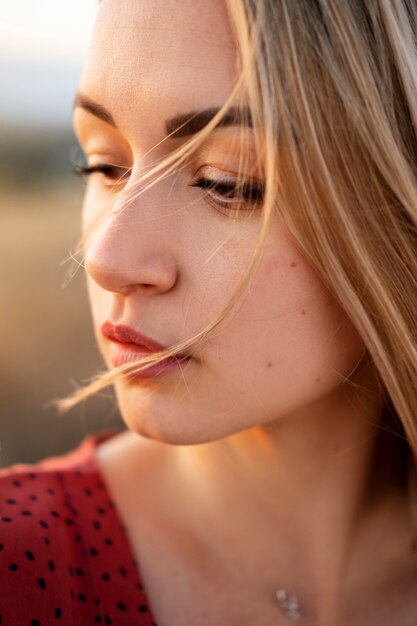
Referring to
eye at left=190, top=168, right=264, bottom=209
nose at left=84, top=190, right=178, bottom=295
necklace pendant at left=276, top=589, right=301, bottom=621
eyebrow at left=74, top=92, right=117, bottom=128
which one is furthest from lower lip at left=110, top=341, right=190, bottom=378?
necklace pendant at left=276, top=589, right=301, bottom=621

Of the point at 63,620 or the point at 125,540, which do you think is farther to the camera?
the point at 125,540

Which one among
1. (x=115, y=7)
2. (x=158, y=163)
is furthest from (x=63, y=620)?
(x=115, y=7)

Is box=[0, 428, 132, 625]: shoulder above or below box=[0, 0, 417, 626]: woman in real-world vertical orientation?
below

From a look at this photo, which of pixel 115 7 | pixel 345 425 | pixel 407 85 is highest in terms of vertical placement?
pixel 115 7

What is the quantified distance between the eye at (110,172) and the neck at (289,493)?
54 cm

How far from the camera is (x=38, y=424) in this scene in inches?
145

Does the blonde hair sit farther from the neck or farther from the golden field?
Answer: the golden field

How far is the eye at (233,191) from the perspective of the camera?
1111 millimetres

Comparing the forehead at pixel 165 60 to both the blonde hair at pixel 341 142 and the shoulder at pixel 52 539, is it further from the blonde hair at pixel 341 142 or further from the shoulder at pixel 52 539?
the shoulder at pixel 52 539

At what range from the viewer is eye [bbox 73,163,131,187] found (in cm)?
126

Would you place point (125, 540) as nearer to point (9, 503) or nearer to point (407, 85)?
point (9, 503)

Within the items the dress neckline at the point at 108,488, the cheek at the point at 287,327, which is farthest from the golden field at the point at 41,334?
the cheek at the point at 287,327

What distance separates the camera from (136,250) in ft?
3.64

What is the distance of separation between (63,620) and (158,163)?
2.46 feet
